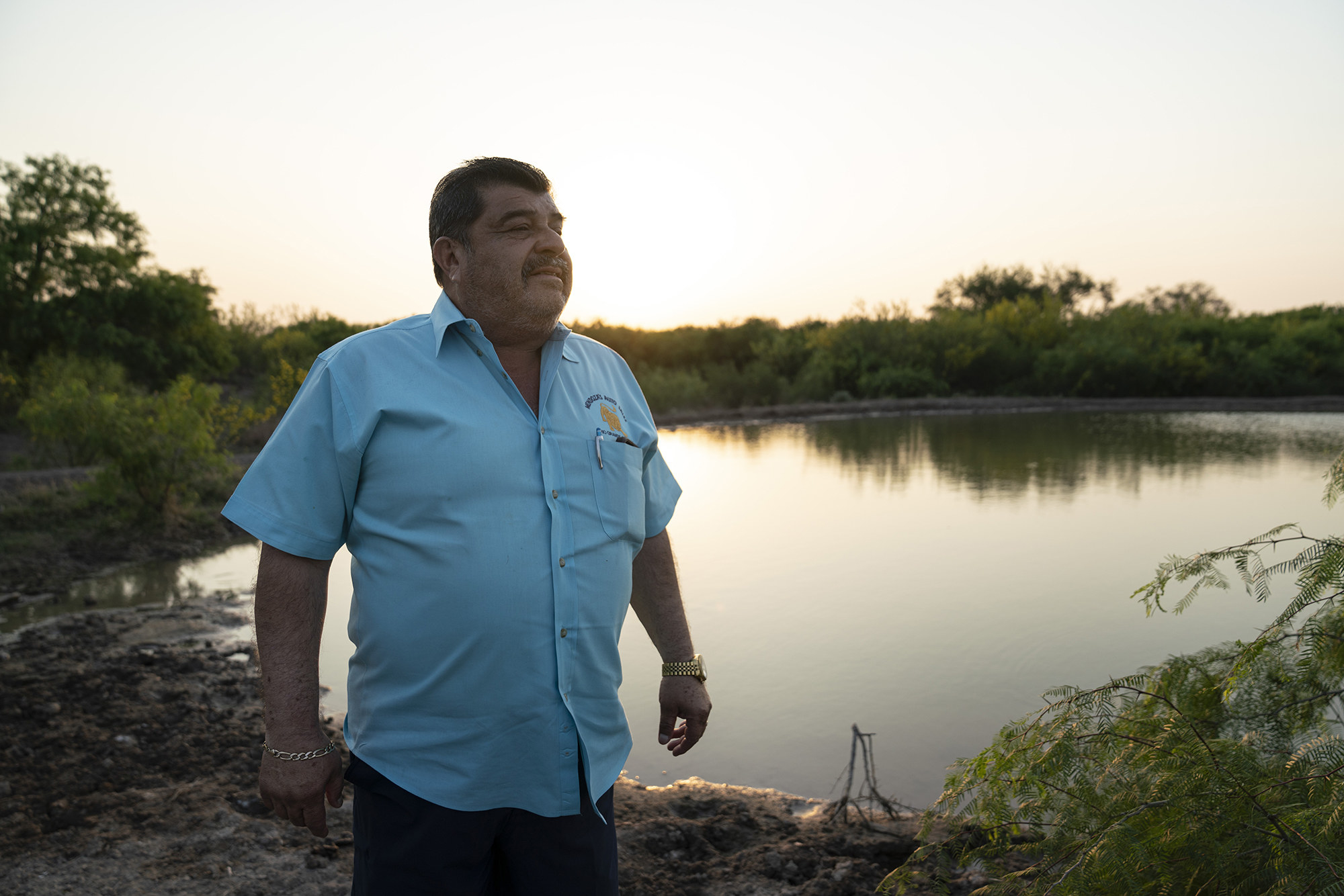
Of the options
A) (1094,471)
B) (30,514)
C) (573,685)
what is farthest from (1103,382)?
(573,685)

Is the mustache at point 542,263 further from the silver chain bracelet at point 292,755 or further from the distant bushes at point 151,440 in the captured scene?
the distant bushes at point 151,440

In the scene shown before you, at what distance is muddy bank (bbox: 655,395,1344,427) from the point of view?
25.8m

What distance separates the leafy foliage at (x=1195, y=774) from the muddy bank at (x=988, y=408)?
22215 mm

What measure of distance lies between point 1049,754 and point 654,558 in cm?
97

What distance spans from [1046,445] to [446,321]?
1707cm

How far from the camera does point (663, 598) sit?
1.98m

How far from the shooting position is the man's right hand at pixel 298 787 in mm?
1479

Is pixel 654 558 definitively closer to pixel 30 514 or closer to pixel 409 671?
pixel 409 671

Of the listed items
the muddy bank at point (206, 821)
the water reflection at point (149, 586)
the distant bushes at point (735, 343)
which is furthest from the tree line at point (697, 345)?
the muddy bank at point (206, 821)

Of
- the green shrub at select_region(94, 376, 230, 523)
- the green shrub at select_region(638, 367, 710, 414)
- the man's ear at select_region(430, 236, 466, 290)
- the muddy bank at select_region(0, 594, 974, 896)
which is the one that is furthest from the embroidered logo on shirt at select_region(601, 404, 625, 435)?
the green shrub at select_region(638, 367, 710, 414)

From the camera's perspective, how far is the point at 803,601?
6422 mm

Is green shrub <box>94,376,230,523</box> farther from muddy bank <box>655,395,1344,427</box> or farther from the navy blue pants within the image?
muddy bank <box>655,395,1344,427</box>

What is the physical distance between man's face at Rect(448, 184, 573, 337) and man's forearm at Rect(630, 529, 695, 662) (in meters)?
0.59

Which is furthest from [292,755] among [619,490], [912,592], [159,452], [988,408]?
[988,408]
